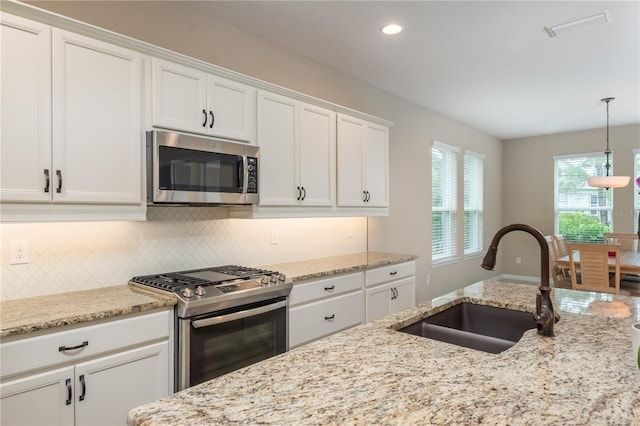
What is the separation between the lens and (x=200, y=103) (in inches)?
95.0

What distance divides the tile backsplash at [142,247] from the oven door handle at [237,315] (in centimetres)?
67

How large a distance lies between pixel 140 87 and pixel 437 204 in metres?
4.45

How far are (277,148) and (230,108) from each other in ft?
1.54

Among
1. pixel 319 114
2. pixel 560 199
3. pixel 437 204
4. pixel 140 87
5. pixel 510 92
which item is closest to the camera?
pixel 140 87

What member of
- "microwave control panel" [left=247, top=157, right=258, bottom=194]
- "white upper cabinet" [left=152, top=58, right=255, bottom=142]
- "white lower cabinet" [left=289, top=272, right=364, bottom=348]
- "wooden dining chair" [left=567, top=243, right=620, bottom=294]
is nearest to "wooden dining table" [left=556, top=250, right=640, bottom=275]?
"wooden dining chair" [left=567, top=243, right=620, bottom=294]

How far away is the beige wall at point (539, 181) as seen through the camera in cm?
627

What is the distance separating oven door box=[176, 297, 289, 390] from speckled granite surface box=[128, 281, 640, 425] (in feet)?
3.23

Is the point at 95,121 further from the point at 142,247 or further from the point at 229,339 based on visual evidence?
the point at 229,339

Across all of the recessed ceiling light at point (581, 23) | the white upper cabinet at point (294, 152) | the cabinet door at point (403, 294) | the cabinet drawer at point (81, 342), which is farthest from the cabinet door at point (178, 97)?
the recessed ceiling light at point (581, 23)

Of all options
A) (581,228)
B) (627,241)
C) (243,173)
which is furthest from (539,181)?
(243,173)

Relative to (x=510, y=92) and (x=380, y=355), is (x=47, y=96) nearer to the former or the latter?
(x=380, y=355)

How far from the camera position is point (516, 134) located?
7.11 meters

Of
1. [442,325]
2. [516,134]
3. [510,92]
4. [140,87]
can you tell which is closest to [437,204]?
[510,92]

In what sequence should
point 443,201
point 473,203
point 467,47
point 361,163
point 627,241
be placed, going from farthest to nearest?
point 473,203 < point 443,201 < point 627,241 < point 361,163 < point 467,47
